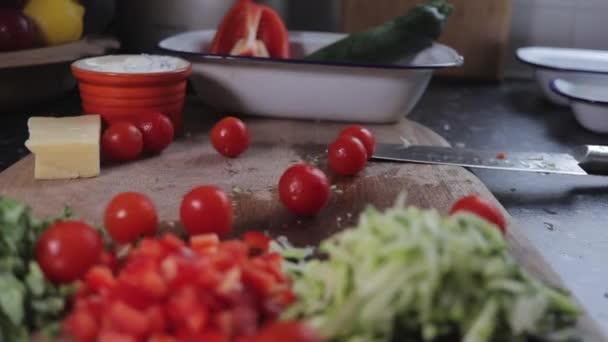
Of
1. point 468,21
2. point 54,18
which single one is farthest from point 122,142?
point 468,21

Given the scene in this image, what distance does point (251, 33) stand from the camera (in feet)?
6.00

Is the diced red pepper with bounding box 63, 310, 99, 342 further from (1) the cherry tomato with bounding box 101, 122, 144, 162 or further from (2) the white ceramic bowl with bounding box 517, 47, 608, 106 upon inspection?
(2) the white ceramic bowl with bounding box 517, 47, 608, 106

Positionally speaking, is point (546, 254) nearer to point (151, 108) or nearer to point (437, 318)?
point (437, 318)

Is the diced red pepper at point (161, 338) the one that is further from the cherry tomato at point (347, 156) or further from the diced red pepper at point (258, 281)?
the cherry tomato at point (347, 156)

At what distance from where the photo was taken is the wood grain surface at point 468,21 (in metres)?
2.30

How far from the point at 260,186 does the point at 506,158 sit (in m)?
0.53

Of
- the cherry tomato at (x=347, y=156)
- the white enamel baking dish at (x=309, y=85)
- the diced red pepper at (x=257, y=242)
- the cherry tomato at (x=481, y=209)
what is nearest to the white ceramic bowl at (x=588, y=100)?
the white enamel baking dish at (x=309, y=85)

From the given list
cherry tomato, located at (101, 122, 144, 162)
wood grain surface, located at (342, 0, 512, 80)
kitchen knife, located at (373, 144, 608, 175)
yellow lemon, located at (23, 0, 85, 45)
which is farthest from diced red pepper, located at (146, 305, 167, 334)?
wood grain surface, located at (342, 0, 512, 80)

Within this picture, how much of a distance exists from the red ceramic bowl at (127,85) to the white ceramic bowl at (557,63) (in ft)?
3.53

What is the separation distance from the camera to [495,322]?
796mm

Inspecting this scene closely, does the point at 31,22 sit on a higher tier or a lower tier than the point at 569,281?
higher

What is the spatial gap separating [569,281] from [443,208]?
0.86 ft

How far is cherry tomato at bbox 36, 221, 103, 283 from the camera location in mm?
893

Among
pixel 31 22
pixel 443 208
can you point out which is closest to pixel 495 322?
pixel 443 208
